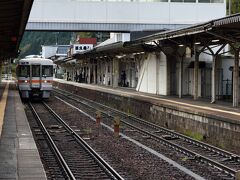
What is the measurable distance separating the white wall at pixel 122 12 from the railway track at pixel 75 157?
2302 centimetres

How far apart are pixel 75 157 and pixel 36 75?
19.3 m

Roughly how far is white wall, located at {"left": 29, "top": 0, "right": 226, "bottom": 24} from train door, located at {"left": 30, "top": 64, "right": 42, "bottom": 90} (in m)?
10.4

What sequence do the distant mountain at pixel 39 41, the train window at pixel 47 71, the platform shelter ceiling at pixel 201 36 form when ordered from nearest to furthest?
the platform shelter ceiling at pixel 201 36 → the train window at pixel 47 71 → the distant mountain at pixel 39 41

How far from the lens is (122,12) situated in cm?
4256

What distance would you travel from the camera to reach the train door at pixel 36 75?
31.4 m

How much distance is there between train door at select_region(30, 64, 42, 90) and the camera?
31441 mm

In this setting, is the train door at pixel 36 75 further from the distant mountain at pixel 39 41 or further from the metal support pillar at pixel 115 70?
the distant mountain at pixel 39 41

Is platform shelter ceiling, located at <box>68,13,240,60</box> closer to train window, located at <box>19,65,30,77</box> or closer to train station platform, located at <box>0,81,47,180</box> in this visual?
train window, located at <box>19,65,30,77</box>

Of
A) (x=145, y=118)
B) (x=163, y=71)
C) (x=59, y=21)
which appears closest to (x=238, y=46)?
(x=145, y=118)

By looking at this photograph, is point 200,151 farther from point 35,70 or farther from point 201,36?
point 35,70

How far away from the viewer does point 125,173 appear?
35.3 feet

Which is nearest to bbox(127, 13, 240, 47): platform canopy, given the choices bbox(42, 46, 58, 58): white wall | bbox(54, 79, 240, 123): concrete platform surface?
bbox(54, 79, 240, 123): concrete platform surface

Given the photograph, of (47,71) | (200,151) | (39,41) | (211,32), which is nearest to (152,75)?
(47,71)

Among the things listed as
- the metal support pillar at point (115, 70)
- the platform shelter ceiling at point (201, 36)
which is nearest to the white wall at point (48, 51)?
the metal support pillar at point (115, 70)
